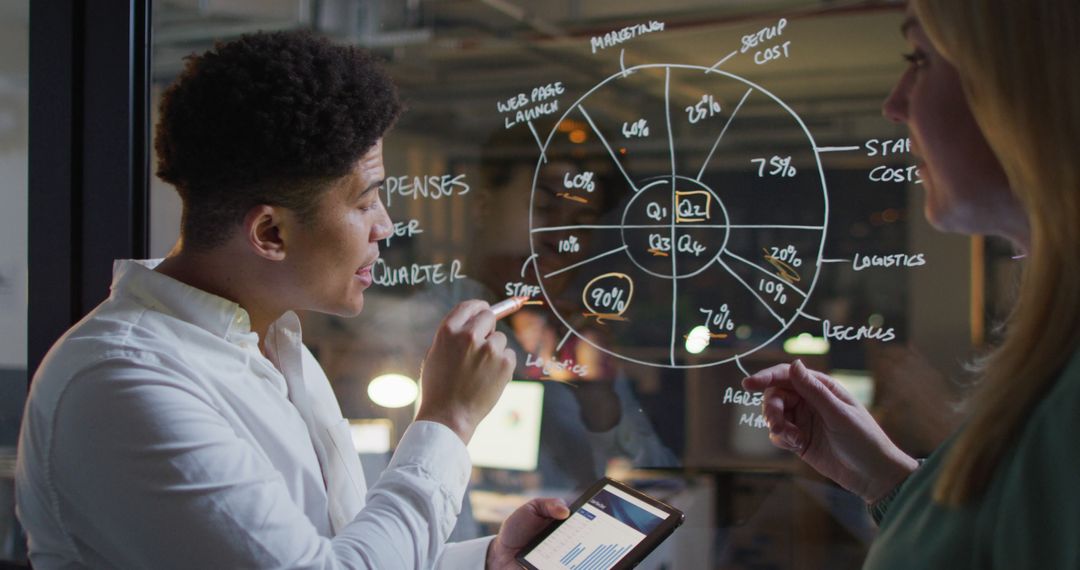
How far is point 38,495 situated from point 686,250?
0.84m

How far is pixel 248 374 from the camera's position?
99 cm

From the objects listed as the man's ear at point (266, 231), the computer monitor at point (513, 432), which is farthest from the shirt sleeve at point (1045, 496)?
the computer monitor at point (513, 432)

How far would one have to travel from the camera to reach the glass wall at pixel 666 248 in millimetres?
1160

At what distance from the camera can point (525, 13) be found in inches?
54.3

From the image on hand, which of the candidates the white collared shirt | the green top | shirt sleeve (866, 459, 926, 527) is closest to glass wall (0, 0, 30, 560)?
the white collared shirt

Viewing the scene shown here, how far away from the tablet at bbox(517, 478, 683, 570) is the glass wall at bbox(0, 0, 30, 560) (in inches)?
41.2

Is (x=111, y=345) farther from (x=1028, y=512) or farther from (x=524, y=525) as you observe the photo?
(x=1028, y=512)

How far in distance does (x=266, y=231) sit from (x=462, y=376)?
0.90 ft

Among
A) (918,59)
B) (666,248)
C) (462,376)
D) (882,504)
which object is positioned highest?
(918,59)

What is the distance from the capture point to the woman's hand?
0.97 m

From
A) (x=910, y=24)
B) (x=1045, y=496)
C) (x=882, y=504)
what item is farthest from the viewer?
(x=882, y=504)

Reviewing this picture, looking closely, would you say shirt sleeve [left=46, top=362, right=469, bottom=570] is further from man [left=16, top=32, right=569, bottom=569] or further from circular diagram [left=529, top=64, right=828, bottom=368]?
circular diagram [left=529, top=64, right=828, bottom=368]

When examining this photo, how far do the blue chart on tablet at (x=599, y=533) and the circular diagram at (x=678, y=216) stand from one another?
0.75ft

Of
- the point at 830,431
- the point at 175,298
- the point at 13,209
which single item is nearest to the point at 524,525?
the point at 830,431
